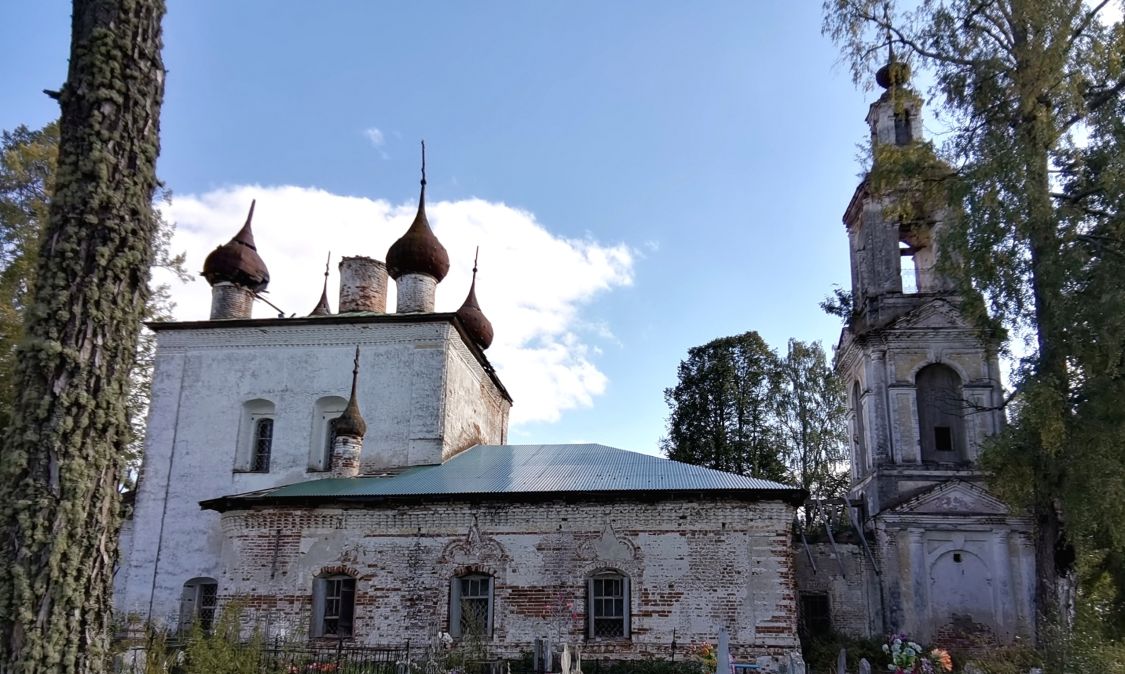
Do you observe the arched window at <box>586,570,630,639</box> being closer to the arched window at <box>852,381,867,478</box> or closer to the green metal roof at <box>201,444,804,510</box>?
the green metal roof at <box>201,444,804,510</box>

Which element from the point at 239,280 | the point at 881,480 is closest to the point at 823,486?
the point at 881,480

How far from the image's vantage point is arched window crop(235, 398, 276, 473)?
1827cm

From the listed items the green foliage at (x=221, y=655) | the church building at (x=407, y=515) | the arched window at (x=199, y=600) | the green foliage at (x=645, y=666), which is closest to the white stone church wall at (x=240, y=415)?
the church building at (x=407, y=515)

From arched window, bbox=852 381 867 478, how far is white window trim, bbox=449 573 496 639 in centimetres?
902

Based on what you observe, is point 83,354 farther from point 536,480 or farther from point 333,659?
point 536,480

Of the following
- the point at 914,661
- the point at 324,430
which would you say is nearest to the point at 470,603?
the point at 324,430

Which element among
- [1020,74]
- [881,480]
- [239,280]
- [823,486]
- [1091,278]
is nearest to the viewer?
[1091,278]

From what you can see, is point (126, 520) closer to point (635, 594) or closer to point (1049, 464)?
point (635, 594)

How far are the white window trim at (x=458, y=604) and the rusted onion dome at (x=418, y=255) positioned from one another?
25.5 ft

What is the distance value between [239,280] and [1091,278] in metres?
17.1

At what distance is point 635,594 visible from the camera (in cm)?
1387

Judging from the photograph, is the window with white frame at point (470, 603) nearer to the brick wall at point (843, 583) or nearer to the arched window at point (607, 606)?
the arched window at point (607, 606)

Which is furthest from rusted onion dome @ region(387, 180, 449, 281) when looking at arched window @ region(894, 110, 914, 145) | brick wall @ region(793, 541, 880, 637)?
arched window @ region(894, 110, 914, 145)

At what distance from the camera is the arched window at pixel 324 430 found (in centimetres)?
1817
